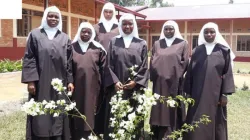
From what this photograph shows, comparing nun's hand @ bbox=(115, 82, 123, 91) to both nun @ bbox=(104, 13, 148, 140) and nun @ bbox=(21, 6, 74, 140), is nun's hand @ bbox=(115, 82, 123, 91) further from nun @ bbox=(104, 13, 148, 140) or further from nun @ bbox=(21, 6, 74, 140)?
nun @ bbox=(21, 6, 74, 140)

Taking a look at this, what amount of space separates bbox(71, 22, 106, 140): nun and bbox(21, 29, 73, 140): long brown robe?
0.80 ft

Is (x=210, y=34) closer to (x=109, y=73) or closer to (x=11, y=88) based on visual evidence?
(x=109, y=73)

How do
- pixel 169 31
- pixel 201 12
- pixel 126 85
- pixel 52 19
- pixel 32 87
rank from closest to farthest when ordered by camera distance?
pixel 32 87, pixel 52 19, pixel 126 85, pixel 169 31, pixel 201 12

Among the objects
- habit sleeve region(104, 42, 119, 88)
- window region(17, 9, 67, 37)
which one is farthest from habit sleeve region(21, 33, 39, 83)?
window region(17, 9, 67, 37)

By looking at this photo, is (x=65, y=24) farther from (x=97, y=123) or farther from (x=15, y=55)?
(x=97, y=123)

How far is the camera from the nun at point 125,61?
3.67 metres

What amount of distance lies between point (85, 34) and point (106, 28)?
0.92m

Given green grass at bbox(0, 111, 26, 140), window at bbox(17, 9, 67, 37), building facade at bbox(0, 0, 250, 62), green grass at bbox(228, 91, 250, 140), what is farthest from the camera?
window at bbox(17, 9, 67, 37)

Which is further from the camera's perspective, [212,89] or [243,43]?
[243,43]

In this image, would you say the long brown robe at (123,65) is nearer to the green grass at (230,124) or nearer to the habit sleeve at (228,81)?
the habit sleeve at (228,81)

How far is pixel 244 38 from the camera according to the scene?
2400cm

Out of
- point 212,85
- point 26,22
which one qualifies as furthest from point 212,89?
point 26,22

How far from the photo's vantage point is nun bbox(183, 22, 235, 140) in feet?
12.0

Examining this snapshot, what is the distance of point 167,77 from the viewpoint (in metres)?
3.93
